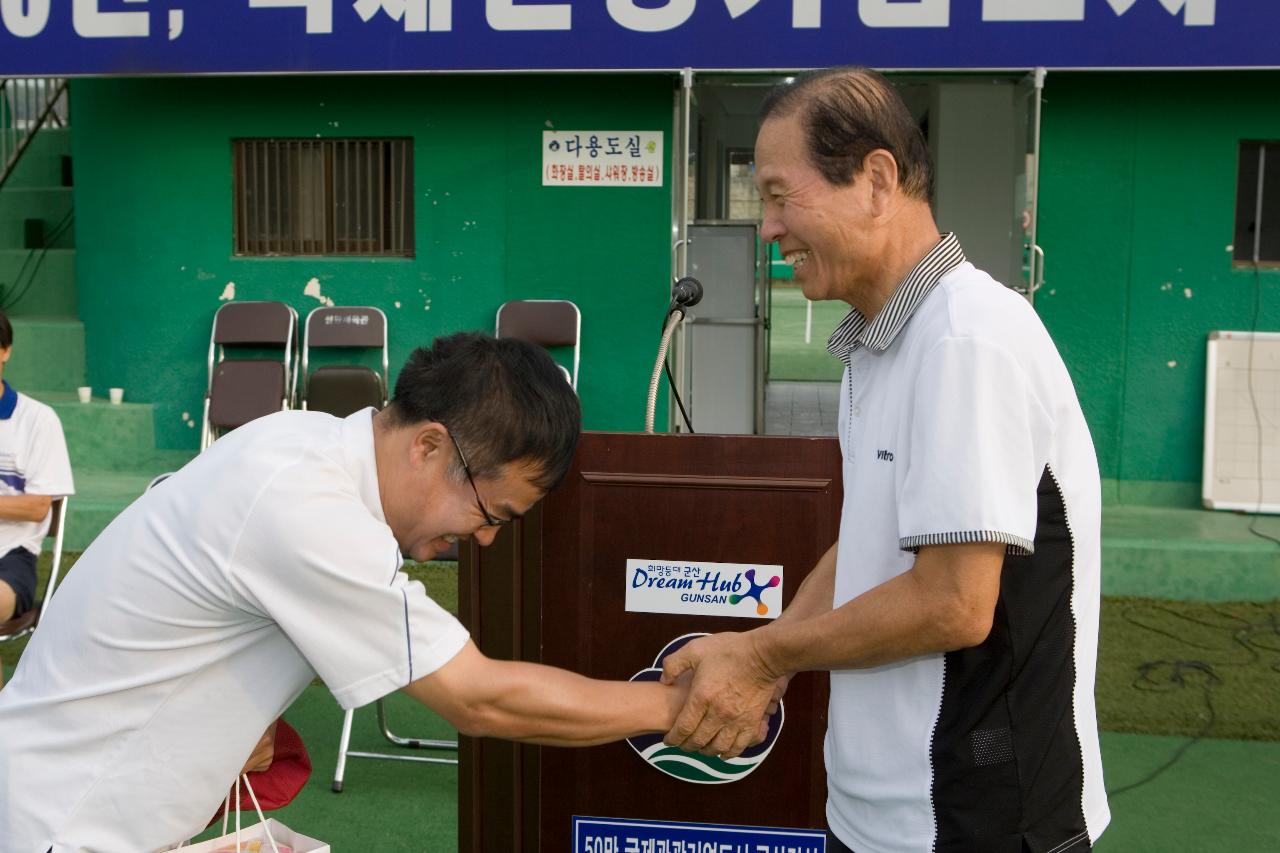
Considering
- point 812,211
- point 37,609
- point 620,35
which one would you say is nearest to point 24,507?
point 37,609

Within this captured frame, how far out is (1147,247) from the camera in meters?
6.98

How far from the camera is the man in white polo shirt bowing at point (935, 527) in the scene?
139 centimetres

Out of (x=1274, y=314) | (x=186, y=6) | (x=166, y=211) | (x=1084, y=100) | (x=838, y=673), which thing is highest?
(x=186, y=6)

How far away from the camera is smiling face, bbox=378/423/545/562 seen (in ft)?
5.35

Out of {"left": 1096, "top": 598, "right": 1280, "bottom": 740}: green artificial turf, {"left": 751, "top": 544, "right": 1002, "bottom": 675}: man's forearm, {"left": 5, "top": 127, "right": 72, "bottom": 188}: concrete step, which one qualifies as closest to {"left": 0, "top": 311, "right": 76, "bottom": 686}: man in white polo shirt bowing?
{"left": 751, "top": 544, "right": 1002, "bottom": 675}: man's forearm

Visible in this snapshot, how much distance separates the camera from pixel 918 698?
1517 mm

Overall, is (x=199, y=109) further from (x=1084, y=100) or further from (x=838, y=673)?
(x=838, y=673)

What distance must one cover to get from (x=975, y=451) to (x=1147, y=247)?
244 inches

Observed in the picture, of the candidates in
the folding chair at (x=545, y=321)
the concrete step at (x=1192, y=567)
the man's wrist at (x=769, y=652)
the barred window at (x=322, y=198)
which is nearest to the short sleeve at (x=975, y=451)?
the man's wrist at (x=769, y=652)

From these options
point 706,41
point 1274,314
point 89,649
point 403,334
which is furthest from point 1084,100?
point 89,649

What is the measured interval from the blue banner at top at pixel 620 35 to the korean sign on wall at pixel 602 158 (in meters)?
0.64

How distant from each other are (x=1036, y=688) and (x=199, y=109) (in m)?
7.28

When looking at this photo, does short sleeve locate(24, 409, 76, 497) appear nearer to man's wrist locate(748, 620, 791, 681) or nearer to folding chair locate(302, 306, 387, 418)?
man's wrist locate(748, 620, 791, 681)

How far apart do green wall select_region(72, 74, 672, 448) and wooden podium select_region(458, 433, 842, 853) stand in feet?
15.7
